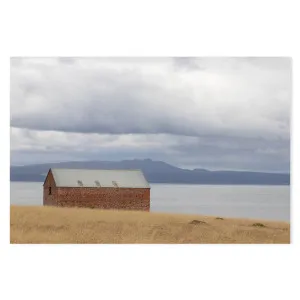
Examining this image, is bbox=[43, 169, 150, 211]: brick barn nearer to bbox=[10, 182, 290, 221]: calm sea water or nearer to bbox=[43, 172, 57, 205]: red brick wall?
bbox=[43, 172, 57, 205]: red brick wall

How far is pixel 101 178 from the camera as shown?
7785 millimetres

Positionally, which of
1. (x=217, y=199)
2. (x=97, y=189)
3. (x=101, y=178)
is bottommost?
(x=217, y=199)

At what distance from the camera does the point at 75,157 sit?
25.2 feet

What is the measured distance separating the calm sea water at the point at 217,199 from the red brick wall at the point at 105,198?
14 centimetres

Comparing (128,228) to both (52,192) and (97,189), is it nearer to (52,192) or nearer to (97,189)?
(97,189)

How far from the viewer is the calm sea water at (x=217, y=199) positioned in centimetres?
767

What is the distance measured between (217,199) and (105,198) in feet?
4.33

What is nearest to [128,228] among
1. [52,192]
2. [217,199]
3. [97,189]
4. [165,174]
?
[97,189]

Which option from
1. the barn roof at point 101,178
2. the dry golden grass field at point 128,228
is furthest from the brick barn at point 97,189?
the dry golden grass field at point 128,228

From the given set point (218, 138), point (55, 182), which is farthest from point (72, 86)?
point (218, 138)

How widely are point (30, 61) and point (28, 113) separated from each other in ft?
1.95

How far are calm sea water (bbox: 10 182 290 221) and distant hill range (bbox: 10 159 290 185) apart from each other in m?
0.08

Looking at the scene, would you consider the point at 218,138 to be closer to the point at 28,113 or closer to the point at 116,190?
the point at 116,190
